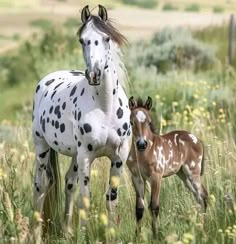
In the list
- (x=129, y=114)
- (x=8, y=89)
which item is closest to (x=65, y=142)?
(x=129, y=114)

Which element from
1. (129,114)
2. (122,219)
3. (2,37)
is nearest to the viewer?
(129,114)

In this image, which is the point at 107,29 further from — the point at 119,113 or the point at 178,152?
the point at 178,152

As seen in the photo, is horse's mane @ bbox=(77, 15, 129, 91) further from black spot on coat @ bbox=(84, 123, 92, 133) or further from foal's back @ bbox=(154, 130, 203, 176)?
foal's back @ bbox=(154, 130, 203, 176)

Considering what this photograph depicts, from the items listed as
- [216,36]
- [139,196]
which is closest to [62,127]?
[139,196]

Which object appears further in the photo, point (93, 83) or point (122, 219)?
point (122, 219)

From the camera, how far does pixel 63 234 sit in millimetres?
6477

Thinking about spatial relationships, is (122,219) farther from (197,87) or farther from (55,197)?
(197,87)

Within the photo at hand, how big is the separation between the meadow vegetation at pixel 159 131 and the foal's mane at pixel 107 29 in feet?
3.02

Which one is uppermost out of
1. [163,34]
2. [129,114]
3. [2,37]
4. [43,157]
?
[129,114]

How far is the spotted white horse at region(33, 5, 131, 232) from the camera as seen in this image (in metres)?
5.86

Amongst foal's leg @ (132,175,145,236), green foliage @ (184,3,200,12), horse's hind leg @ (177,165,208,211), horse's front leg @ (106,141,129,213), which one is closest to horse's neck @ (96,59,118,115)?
horse's front leg @ (106,141,129,213)

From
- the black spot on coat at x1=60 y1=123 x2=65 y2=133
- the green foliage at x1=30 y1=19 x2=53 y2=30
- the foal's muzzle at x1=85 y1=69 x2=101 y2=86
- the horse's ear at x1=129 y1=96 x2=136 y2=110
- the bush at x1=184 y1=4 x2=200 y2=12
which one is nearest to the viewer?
the foal's muzzle at x1=85 y1=69 x2=101 y2=86

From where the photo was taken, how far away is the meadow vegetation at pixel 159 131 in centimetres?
602

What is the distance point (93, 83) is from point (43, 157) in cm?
148
